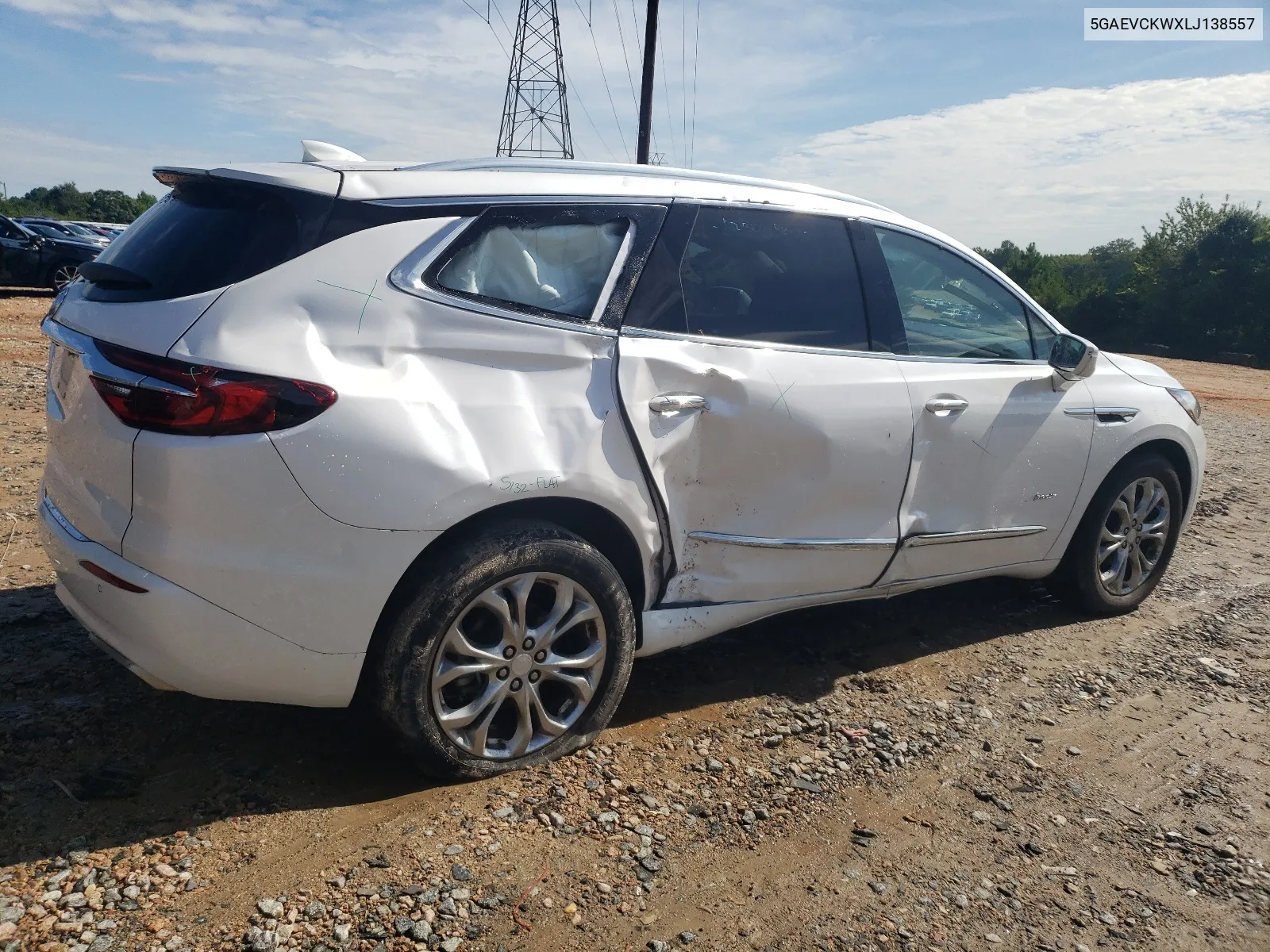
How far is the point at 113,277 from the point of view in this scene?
2895 millimetres

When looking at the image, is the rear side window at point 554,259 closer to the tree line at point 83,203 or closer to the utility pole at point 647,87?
the utility pole at point 647,87

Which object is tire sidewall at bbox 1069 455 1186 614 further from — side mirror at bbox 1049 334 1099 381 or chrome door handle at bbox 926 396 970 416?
chrome door handle at bbox 926 396 970 416

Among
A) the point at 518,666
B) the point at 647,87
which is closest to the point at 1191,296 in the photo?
the point at 647,87

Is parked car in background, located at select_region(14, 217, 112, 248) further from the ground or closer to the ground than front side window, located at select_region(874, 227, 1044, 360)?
further from the ground

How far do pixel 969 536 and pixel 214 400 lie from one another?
2.99 m

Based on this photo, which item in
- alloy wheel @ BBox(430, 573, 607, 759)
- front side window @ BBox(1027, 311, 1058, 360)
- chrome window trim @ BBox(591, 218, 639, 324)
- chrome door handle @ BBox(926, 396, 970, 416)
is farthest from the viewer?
front side window @ BBox(1027, 311, 1058, 360)

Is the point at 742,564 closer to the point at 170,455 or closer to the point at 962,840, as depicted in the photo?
the point at 962,840

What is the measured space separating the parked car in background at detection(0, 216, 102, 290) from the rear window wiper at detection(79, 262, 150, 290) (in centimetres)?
1783

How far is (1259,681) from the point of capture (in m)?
4.29

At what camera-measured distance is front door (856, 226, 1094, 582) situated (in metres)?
3.93

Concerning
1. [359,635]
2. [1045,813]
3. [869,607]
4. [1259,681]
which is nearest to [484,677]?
[359,635]

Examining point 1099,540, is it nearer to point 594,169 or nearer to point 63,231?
point 594,169

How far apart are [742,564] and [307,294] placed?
1.70m

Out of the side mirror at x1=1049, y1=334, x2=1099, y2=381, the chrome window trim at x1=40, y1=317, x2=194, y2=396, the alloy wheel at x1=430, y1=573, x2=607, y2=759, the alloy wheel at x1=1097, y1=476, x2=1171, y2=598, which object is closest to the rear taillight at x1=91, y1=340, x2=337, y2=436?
the chrome window trim at x1=40, y1=317, x2=194, y2=396
